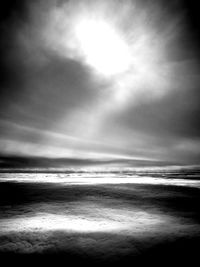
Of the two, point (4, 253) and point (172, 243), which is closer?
point (4, 253)

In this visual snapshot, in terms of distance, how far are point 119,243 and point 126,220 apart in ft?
7.57

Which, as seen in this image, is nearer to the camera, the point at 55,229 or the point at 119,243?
the point at 119,243

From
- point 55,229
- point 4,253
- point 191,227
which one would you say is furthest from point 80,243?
point 191,227

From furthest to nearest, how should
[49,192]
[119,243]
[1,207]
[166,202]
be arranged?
[49,192]
[166,202]
[1,207]
[119,243]

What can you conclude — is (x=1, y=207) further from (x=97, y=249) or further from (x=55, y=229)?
(x=97, y=249)

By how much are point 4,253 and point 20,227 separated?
1.88 m

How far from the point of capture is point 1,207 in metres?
9.23

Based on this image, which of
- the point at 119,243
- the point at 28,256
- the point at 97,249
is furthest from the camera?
the point at 119,243

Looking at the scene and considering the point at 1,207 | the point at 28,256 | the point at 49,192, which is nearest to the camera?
the point at 28,256

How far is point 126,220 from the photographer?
23.5 ft

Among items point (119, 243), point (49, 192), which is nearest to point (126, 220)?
point (119, 243)

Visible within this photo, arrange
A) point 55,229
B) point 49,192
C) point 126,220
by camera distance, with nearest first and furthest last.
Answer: point 55,229
point 126,220
point 49,192

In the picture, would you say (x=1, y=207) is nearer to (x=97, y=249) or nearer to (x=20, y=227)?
(x=20, y=227)

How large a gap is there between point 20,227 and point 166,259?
478 cm
